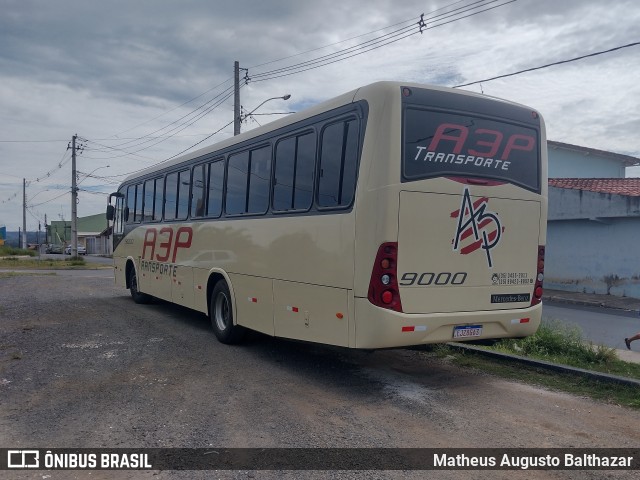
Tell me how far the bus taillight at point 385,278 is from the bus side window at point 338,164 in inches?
30.5

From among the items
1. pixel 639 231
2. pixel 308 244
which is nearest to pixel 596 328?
pixel 639 231

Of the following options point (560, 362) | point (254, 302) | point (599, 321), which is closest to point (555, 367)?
point (560, 362)

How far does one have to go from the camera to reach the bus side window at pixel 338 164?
6609 mm

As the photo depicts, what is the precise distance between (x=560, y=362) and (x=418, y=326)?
9.47 feet

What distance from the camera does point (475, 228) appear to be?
6844 millimetres

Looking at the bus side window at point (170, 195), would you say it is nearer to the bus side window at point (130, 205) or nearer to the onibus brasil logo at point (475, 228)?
the bus side window at point (130, 205)

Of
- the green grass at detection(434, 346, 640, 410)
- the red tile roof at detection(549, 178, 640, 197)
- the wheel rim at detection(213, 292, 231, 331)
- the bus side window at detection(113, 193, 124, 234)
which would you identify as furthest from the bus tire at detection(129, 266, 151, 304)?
the red tile roof at detection(549, 178, 640, 197)

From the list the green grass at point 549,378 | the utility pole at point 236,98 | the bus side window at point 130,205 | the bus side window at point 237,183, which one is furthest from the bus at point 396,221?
the utility pole at point 236,98

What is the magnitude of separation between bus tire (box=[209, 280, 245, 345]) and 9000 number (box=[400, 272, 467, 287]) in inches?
146

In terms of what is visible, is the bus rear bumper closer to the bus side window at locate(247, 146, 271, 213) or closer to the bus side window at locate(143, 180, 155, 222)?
the bus side window at locate(247, 146, 271, 213)

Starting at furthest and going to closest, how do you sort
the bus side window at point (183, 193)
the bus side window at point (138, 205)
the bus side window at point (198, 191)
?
the bus side window at point (138, 205) → the bus side window at point (183, 193) → the bus side window at point (198, 191)

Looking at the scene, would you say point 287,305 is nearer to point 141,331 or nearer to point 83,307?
point 141,331

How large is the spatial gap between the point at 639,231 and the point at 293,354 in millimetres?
15324

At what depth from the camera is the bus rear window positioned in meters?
6.44
